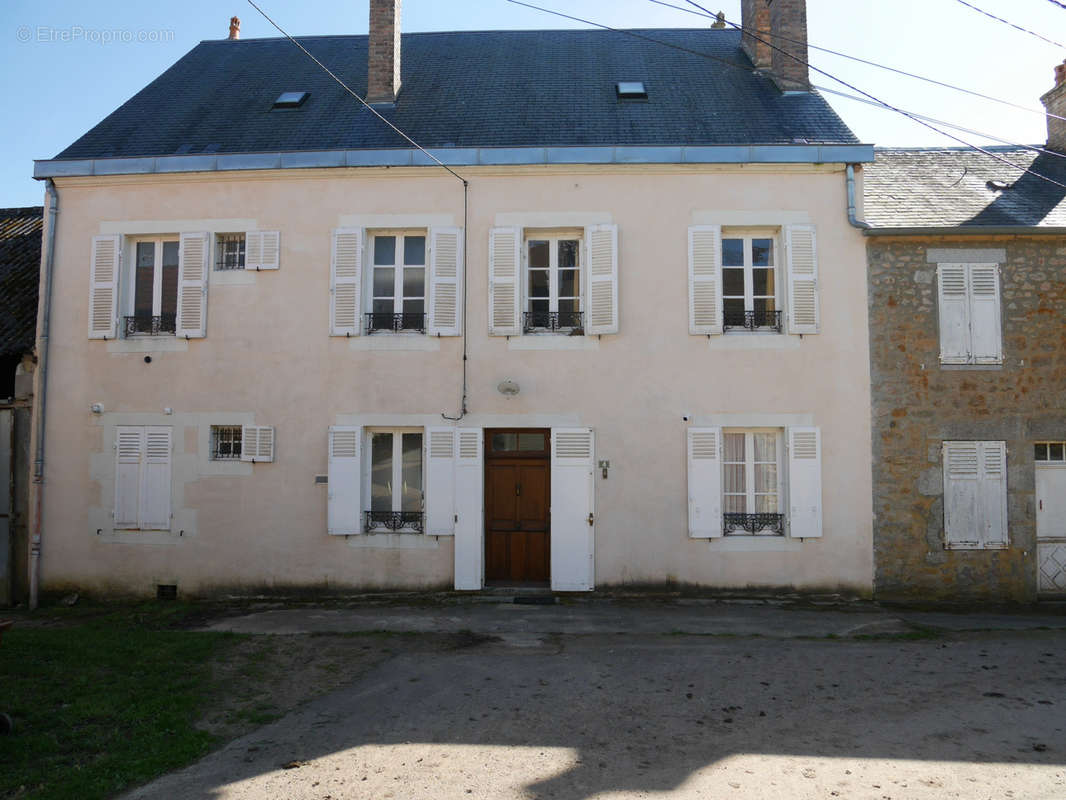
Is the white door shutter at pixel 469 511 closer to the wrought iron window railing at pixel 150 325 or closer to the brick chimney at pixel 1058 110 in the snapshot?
the wrought iron window railing at pixel 150 325

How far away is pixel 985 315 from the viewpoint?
30.3 ft

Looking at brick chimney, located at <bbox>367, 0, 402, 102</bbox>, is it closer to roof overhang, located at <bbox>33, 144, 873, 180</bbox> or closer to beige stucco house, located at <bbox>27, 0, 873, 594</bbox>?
beige stucco house, located at <bbox>27, 0, 873, 594</bbox>

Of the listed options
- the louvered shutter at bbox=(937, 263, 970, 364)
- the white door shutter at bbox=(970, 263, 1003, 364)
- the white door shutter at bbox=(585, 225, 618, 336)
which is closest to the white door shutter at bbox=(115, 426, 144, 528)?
the white door shutter at bbox=(585, 225, 618, 336)

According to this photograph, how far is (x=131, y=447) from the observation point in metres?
9.52

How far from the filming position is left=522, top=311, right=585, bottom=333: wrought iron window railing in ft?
31.0

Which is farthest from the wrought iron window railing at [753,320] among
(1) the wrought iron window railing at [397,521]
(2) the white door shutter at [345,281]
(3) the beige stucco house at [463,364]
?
(2) the white door shutter at [345,281]

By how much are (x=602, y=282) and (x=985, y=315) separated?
16.0ft

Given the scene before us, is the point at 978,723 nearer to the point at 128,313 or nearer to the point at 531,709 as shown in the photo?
the point at 531,709

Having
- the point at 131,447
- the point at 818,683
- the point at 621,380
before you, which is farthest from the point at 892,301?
the point at 131,447

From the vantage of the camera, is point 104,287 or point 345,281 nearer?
point 345,281

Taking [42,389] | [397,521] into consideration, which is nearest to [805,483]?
[397,521]

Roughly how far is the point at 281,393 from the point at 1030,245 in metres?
9.83

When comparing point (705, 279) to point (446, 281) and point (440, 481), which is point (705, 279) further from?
point (440, 481)

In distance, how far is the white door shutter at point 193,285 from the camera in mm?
9555
